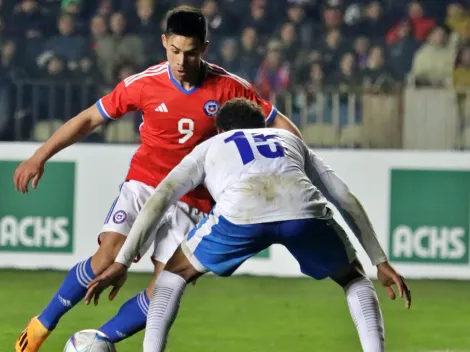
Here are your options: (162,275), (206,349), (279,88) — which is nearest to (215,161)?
(162,275)

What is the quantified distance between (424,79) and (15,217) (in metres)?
4.94

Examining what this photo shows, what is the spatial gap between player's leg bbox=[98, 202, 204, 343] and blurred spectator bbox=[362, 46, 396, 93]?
6742 millimetres

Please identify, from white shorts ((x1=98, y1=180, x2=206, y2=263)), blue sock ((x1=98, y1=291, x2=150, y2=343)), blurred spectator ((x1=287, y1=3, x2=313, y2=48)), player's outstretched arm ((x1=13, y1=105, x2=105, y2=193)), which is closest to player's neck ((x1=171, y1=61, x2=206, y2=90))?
player's outstretched arm ((x1=13, y1=105, x2=105, y2=193))

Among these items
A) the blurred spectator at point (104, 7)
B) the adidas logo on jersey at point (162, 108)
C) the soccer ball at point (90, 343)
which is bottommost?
the soccer ball at point (90, 343)

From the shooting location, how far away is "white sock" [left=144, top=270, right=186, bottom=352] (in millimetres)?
5293

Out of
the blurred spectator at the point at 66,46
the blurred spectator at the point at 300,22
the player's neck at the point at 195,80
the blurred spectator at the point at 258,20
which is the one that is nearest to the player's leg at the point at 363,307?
the player's neck at the point at 195,80

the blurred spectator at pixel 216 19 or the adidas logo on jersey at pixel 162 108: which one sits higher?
the blurred spectator at pixel 216 19

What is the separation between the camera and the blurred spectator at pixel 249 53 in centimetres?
1318

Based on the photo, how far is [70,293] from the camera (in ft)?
20.6

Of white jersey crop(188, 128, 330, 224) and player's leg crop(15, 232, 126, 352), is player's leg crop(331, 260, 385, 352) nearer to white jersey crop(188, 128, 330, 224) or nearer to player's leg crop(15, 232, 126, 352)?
white jersey crop(188, 128, 330, 224)

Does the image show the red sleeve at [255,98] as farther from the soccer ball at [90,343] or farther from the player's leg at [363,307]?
the soccer ball at [90,343]

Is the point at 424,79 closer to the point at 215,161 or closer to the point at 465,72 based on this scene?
the point at 465,72

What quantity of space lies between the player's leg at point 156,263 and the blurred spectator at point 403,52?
7365 millimetres

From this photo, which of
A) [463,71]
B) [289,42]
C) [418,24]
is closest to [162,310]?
[463,71]
